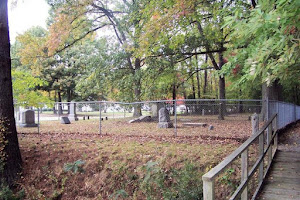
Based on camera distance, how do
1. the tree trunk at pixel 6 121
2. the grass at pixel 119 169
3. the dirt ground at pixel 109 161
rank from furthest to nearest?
the tree trunk at pixel 6 121
the dirt ground at pixel 109 161
the grass at pixel 119 169

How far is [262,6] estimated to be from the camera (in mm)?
3291

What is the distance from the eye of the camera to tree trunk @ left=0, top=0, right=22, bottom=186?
23.9 ft

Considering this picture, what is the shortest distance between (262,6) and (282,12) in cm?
46

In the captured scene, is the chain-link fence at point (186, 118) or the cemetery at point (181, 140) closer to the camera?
the cemetery at point (181, 140)

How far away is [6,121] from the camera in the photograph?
7539mm

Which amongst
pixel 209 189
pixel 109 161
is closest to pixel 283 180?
pixel 209 189

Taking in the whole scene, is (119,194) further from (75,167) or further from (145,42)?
(145,42)

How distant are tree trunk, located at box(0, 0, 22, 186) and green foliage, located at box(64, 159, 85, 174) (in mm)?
1481

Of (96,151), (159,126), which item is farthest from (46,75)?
(96,151)

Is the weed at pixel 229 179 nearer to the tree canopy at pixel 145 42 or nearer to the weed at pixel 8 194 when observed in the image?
the tree canopy at pixel 145 42

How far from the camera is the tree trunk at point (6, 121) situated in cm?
729

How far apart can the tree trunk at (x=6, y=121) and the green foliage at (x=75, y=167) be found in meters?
1.48

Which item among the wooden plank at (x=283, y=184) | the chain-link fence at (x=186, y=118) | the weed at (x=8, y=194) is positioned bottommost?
the weed at (x=8, y=194)

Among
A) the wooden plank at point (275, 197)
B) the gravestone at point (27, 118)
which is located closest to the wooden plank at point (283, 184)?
the wooden plank at point (275, 197)
